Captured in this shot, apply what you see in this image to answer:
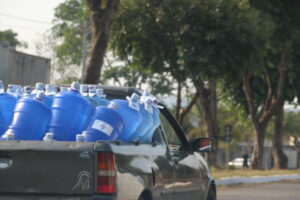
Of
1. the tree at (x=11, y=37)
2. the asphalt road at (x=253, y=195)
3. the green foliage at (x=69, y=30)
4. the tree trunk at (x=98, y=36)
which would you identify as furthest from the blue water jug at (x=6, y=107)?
the tree at (x=11, y=37)

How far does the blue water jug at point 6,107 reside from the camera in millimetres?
6551

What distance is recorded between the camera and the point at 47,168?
5.85m

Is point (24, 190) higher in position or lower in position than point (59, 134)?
lower

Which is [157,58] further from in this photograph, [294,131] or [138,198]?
[294,131]

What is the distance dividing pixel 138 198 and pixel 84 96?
106 cm

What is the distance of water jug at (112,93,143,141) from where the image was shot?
675 cm

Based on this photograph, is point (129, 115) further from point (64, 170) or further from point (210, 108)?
point (210, 108)

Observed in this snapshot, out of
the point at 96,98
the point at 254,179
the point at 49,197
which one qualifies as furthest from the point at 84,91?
the point at 254,179

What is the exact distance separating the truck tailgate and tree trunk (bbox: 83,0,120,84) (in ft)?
48.0

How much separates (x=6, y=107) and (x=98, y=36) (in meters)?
14.3

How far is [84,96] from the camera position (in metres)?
6.76

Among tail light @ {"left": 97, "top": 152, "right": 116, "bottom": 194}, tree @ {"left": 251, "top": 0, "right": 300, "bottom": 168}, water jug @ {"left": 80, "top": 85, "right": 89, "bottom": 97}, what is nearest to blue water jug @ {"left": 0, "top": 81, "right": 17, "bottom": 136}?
water jug @ {"left": 80, "top": 85, "right": 89, "bottom": 97}

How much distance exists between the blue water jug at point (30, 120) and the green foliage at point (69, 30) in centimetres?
4995

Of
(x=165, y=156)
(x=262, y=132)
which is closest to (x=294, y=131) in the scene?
(x=262, y=132)
